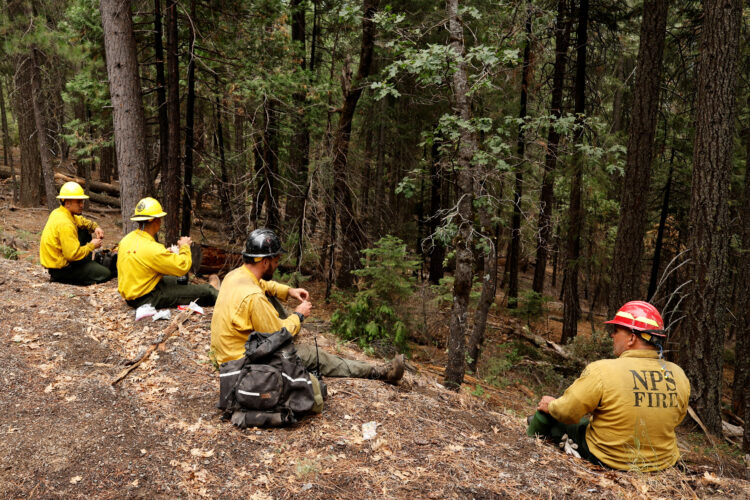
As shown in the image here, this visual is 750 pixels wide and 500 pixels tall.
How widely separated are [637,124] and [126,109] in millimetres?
10522

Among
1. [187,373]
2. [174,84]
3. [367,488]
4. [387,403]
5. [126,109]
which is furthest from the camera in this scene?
[174,84]

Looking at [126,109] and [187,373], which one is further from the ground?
[126,109]

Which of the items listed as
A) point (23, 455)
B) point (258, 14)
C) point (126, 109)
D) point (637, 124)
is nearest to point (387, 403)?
point (23, 455)

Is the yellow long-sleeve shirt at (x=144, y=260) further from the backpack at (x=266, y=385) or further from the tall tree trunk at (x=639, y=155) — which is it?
the tall tree trunk at (x=639, y=155)

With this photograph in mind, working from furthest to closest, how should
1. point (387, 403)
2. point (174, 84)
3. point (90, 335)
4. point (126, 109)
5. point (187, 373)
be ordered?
point (174, 84) < point (126, 109) < point (90, 335) < point (187, 373) < point (387, 403)

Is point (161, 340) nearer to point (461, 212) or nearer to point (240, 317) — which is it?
point (240, 317)

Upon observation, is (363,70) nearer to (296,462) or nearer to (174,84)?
(174,84)

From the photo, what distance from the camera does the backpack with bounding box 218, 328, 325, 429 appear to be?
4.00 metres

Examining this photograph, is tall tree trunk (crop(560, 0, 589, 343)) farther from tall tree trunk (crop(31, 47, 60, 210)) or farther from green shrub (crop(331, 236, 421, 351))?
tall tree trunk (crop(31, 47, 60, 210))

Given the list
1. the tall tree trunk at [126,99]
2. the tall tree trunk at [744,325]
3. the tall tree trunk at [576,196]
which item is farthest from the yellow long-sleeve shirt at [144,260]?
the tall tree trunk at [744,325]

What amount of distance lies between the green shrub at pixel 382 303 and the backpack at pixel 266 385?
4557mm

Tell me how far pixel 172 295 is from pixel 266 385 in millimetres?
3697

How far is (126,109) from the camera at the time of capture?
27.4 ft

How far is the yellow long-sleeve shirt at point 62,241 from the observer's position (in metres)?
7.18
